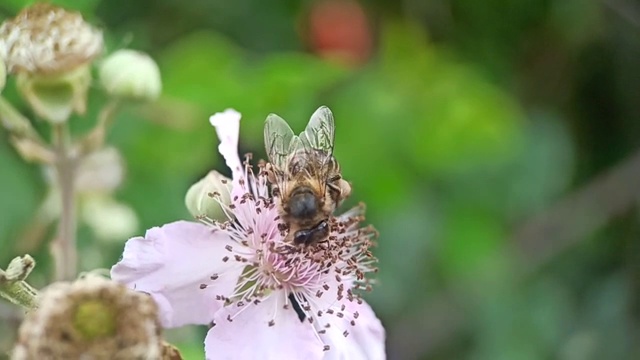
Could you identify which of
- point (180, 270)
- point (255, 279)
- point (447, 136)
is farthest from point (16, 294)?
point (447, 136)

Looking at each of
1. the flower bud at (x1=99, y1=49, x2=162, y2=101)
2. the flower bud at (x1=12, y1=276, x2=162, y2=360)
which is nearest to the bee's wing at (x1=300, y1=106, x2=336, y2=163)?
the flower bud at (x1=99, y1=49, x2=162, y2=101)

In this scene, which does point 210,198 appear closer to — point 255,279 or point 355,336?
point 255,279

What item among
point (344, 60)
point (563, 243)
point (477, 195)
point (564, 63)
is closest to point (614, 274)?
point (563, 243)

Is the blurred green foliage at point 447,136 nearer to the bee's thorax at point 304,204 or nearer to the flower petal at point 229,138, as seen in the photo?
the flower petal at point 229,138

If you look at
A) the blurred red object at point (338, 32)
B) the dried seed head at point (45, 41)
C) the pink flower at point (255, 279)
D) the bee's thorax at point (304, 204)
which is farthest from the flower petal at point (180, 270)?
the blurred red object at point (338, 32)

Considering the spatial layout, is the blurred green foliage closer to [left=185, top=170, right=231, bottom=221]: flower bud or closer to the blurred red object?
the blurred red object

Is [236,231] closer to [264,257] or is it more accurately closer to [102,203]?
[264,257]
